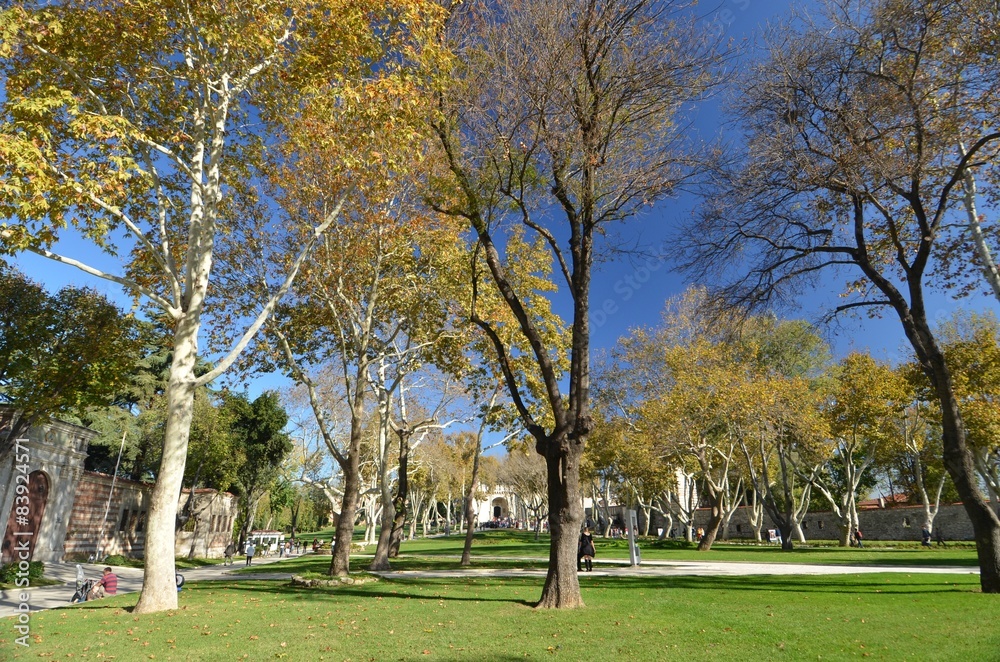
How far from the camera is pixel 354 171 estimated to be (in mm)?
13094

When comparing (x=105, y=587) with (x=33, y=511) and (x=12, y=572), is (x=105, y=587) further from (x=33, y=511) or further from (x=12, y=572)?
(x=33, y=511)

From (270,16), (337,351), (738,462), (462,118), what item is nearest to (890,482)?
(738,462)

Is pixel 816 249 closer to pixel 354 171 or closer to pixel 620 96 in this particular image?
pixel 620 96

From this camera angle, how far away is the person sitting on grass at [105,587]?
1271cm

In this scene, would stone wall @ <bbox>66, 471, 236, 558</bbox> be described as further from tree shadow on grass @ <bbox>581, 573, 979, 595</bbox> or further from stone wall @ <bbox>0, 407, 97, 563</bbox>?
tree shadow on grass @ <bbox>581, 573, 979, 595</bbox>

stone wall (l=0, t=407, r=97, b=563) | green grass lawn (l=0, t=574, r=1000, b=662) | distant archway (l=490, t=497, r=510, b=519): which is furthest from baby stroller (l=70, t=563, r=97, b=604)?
distant archway (l=490, t=497, r=510, b=519)

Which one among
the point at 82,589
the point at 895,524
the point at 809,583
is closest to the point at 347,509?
the point at 82,589

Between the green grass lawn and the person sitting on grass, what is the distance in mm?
516

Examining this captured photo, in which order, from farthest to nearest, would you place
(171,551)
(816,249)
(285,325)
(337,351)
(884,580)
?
(337,351) < (285,325) < (884,580) < (816,249) < (171,551)

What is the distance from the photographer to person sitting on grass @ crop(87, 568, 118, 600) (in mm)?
12711

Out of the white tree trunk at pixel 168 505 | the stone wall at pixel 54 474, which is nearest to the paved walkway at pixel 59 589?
the stone wall at pixel 54 474

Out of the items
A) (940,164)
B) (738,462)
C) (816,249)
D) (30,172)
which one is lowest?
(738,462)

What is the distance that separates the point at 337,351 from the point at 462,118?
1066cm

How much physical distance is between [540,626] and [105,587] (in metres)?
10.9
